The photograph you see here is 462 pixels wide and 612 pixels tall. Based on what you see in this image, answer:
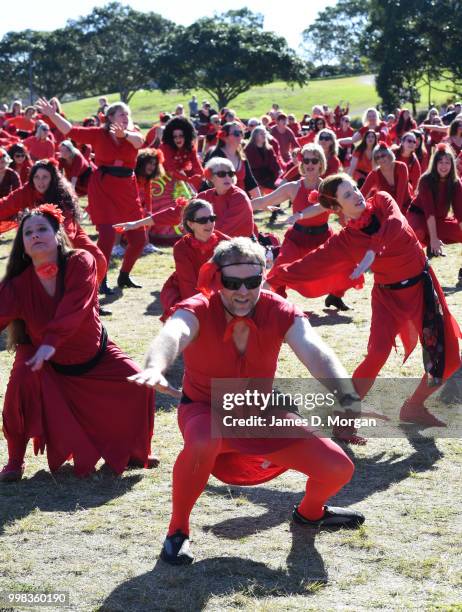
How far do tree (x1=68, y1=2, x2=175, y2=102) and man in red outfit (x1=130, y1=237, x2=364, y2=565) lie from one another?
189 ft

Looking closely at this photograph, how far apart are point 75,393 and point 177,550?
1.34m

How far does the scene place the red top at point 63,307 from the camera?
15.3 ft

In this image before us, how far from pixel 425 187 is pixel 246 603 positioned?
534 cm

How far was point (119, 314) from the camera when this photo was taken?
9148mm

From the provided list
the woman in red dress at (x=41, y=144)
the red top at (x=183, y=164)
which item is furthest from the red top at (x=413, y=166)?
the woman in red dress at (x=41, y=144)

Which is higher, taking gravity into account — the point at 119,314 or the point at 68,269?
the point at 68,269

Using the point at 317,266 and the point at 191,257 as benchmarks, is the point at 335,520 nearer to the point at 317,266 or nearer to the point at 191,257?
the point at 317,266

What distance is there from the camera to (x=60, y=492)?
4.83 metres

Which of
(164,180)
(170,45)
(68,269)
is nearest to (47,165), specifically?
(68,269)

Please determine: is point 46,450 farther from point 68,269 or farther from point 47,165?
point 47,165

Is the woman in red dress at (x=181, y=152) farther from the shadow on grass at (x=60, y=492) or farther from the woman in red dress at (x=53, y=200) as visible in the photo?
the shadow on grass at (x=60, y=492)

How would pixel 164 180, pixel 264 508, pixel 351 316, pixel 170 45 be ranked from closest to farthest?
pixel 264 508, pixel 351 316, pixel 164 180, pixel 170 45

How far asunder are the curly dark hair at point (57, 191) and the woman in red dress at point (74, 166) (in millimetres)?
5585

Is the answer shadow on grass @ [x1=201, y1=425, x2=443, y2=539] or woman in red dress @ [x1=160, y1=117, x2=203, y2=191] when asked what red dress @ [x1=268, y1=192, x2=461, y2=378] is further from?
woman in red dress @ [x1=160, y1=117, x2=203, y2=191]
